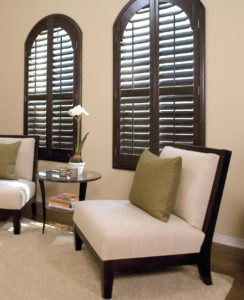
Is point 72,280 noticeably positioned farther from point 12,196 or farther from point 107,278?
point 12,196

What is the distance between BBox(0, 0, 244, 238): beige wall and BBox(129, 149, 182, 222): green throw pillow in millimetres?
777

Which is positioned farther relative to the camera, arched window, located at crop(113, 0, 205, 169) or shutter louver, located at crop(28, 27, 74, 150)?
shutter louver, located at crop(28, 27, 74, 150)

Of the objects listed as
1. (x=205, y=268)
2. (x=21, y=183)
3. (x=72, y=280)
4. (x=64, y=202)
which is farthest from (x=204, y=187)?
(x=21, y=183)

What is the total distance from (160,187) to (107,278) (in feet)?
2.17

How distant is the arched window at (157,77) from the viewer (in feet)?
9.15

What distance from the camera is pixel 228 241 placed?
2740mm

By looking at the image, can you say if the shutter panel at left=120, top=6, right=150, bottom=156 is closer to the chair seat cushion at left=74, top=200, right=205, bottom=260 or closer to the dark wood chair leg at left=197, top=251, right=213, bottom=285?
the chair seat cushion at left=74, top=200, right=205, bottom=260

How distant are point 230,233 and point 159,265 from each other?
3.38 ft

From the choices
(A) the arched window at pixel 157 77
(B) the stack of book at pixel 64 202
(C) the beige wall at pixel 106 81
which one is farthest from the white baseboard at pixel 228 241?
(B) the stack of book at pixel 64 202

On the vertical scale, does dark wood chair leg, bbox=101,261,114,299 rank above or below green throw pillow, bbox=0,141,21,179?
below

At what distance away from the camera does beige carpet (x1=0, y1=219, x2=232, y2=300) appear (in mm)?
1955

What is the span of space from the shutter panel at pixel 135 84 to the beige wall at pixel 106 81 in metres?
0.20

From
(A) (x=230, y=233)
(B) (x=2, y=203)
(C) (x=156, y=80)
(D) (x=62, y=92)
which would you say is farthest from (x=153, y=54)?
(B) (x=2, y=203)

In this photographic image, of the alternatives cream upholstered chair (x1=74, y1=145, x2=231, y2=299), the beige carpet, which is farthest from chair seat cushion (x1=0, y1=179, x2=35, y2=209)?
cream upholstered chair (x1=74, y1=145, x2=231, y2=299)
